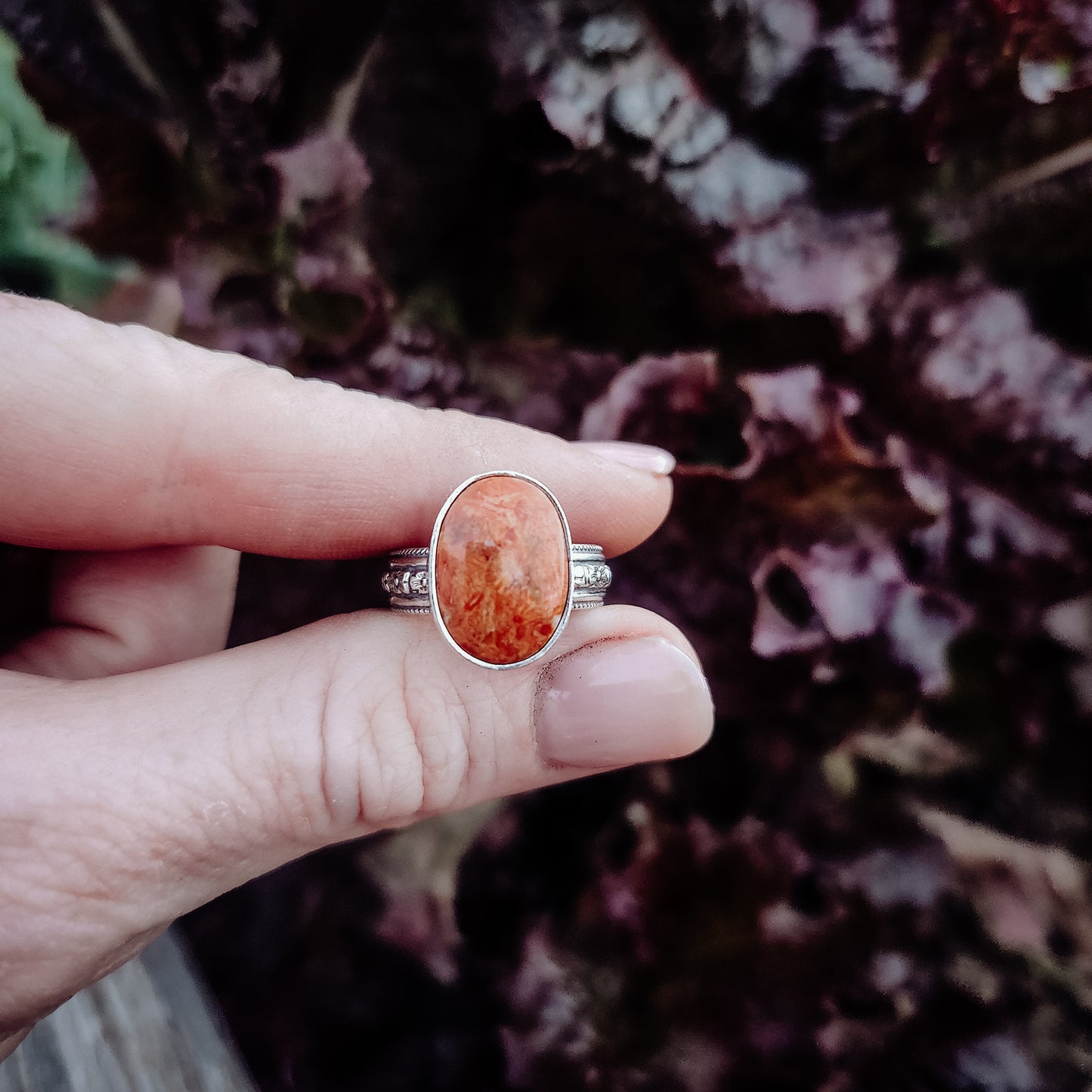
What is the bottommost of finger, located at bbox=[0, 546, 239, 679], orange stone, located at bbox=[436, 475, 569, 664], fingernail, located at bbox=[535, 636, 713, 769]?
finger, located at bbox=[0, 546, 239, 679]

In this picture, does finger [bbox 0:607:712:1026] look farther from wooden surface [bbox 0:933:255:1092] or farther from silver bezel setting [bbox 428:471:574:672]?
wooden surface [bbox 0:933:255:1092]

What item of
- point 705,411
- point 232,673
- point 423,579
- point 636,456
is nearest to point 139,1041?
point 232,673

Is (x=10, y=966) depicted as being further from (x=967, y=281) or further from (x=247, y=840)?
(x=967, y=281)

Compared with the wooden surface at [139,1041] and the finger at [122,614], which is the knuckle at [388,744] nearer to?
the finger at [122,614]

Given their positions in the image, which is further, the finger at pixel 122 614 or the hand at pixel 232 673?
the finger at pixel 122 614

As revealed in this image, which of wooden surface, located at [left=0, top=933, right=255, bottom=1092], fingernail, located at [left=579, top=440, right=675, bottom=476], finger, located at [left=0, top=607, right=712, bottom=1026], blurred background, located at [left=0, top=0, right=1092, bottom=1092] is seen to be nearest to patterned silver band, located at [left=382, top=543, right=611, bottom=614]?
finger, located at [left=0, top=607, right=712, bottom=1026]

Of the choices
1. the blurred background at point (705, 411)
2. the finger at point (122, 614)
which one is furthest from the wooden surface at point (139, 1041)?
the finger at point (122, 614)
